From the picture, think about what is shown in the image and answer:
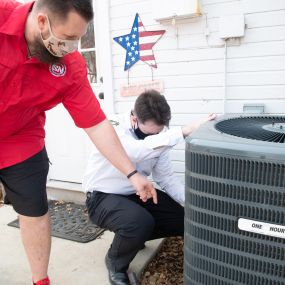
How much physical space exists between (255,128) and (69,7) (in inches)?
37.9

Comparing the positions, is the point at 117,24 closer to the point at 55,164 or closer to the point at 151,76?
the point at 151,76

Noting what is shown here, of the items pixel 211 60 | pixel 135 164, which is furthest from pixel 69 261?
pixel 211 60

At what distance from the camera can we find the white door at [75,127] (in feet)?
12.2

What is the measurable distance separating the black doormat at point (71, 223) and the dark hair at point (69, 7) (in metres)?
2.13

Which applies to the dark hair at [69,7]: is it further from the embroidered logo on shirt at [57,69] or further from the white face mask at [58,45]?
the embroidered logo on shirt at [57,69]

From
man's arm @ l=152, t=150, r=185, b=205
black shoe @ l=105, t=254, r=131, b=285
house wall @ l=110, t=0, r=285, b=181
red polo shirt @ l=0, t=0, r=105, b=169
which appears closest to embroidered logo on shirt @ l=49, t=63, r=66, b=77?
red polo shirt @ l=0, t=0, r=105, b=169

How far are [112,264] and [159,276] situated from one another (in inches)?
14.8

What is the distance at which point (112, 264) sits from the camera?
254 cm

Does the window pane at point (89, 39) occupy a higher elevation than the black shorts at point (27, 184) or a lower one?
higher

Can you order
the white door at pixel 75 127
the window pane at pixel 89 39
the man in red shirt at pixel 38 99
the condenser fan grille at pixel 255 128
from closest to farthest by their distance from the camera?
1. the condenser fan grille at pixel 255 128
2. the man in red shirt at pixel 38 99
3. the white door at pixel 75 127
4. the window pane at pixel 89 39

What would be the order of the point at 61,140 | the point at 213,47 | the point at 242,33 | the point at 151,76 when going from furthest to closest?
the point at 61,140, the point at 151,76, the point at 213,47, the point at 242,33

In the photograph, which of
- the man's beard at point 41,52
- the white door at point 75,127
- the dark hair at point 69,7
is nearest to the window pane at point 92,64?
the white door at point 75,127

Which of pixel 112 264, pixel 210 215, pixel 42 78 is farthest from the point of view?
pixel 112 264

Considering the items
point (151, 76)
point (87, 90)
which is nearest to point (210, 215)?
point (87, 90)
